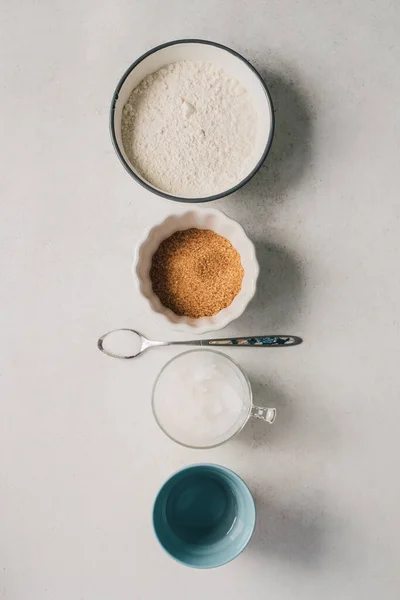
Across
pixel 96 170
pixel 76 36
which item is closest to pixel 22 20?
pixel 76 36

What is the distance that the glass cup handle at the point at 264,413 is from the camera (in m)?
0.89

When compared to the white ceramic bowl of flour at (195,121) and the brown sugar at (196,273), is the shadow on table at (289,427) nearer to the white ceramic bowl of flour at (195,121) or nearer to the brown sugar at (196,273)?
the brown sugar at (196,273)

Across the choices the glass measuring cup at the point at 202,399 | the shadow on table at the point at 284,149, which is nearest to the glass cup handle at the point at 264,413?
the glass measuring cup at the point at 202,399

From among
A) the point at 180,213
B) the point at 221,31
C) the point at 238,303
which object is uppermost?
the point at 221,31

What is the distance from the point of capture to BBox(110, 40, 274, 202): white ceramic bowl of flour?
91 cm

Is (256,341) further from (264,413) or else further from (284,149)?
(284,149)

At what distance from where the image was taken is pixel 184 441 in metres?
0.91

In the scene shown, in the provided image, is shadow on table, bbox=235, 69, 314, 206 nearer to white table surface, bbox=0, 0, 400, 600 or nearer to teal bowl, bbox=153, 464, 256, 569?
white table surface, bbox=0, 0, 400, 600

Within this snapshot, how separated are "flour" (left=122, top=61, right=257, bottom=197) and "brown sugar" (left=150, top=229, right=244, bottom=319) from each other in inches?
3.0

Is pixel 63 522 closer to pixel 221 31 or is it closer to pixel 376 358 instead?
pixel 376 358

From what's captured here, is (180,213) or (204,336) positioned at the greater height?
(180,213)

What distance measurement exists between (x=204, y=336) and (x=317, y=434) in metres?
0.24

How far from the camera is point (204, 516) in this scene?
926mm

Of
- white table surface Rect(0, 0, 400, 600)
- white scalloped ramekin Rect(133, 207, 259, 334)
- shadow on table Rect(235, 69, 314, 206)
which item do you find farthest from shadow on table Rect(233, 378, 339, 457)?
shadow on table Rect(235, 69, 314, 206)
